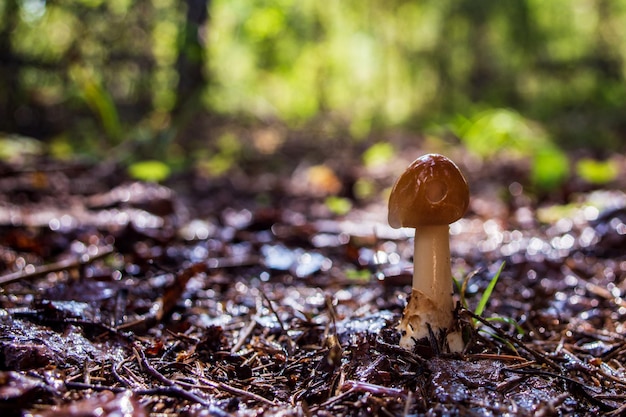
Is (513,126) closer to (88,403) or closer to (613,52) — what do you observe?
(88,403)

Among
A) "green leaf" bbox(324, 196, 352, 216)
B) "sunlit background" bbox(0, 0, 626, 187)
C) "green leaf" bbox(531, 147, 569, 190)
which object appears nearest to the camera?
"green leaf" bbox(324, 196, 352, 216)

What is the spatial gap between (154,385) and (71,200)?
3914 millimetres

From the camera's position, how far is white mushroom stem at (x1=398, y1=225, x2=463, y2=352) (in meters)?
2.05

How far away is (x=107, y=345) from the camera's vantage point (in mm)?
2115

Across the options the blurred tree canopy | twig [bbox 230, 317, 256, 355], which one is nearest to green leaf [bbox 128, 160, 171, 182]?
the blurred tree canopy

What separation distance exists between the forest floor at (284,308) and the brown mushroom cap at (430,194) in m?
0.32

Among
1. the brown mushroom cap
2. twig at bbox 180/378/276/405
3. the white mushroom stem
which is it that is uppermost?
the brown mushroom cap

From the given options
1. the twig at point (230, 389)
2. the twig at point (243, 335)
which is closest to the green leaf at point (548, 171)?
the twig at point (243, 335)

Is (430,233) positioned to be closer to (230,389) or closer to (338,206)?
(230,389)

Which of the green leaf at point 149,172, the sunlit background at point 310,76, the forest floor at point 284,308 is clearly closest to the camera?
the forest floor at point 284,308

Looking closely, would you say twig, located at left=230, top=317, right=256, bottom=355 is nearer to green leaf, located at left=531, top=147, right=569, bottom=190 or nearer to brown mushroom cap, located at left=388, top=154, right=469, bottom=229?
brown mushroom cap, located at left=388, top=154, right=469, bottom=229

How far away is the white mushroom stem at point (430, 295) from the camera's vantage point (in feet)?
6.73

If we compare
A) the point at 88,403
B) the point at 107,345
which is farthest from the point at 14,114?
the point at 88,403

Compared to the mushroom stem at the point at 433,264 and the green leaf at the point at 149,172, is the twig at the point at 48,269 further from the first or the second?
the green leaf at the point at 149,172
